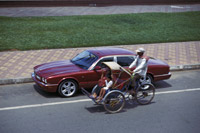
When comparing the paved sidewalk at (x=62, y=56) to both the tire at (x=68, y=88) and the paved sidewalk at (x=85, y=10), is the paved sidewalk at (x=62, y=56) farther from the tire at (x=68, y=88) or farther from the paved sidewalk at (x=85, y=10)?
the paved sidewalk at (x=85, y=10)

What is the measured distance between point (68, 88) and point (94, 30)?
911 cm

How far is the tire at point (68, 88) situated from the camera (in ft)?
29.8

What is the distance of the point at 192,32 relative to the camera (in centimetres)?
1820

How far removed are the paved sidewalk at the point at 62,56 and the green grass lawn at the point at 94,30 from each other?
27.9 inches

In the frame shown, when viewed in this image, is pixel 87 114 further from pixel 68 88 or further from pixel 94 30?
pixel 94 30

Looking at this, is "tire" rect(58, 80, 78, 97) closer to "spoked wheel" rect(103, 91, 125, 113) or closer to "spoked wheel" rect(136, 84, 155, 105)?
"spoked wheel" rect(103, 91, 125, 113)

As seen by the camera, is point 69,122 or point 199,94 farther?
point 199,94

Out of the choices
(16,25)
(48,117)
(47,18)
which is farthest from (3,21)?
(48,117)

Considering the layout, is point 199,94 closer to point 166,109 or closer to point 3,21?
point 166,109

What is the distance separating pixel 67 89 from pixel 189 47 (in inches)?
342

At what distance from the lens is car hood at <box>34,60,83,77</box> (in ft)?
30.1

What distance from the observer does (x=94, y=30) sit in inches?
701

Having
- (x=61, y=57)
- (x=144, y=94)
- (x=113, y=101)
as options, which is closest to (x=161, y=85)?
(x=144, y=94)

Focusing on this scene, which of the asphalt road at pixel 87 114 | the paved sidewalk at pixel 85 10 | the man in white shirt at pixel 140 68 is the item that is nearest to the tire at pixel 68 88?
the asphalt road at pixel 87 114
